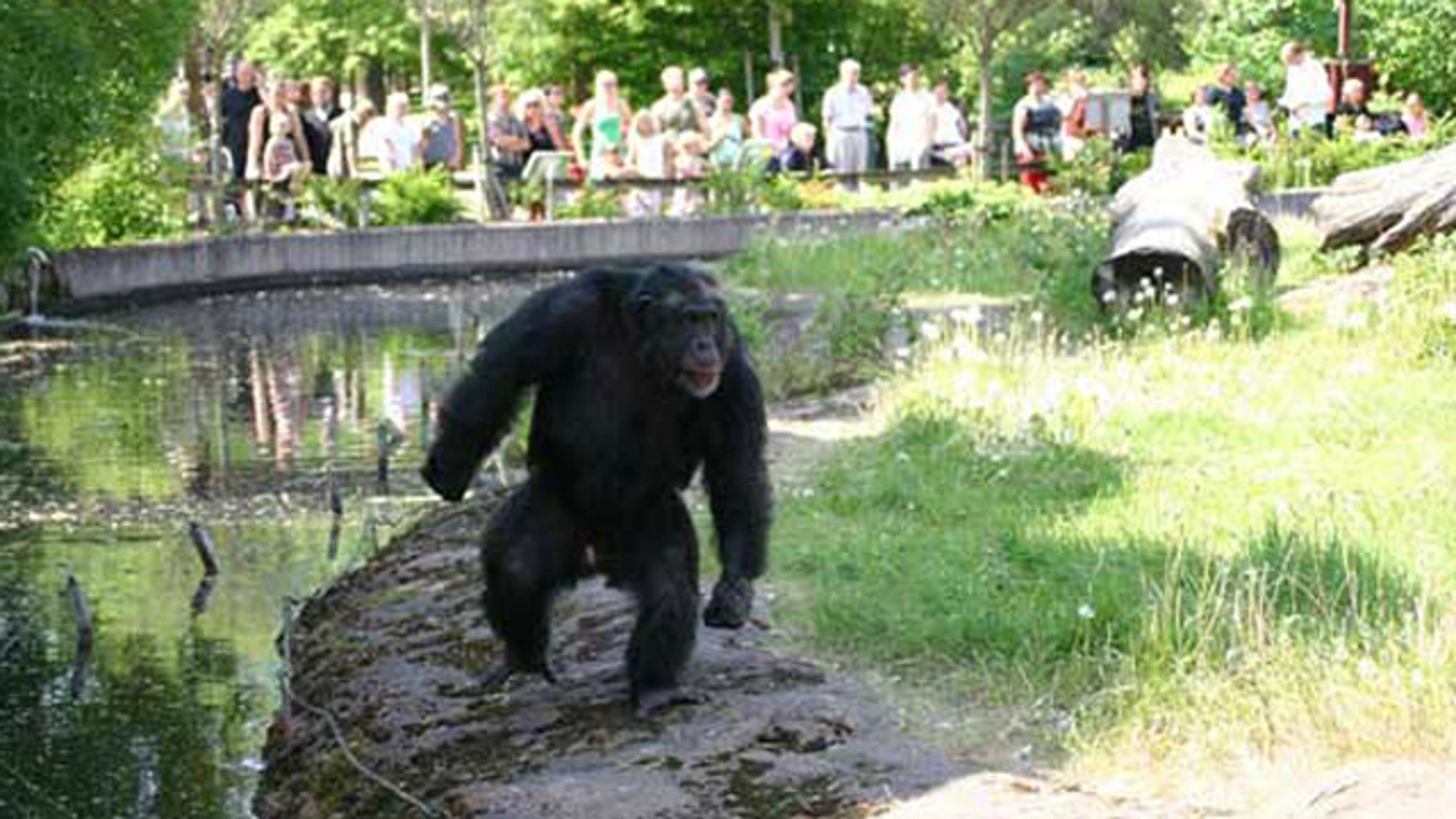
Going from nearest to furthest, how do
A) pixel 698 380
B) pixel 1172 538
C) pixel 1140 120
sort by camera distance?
pixel 698 380, pixel 1172 538, pixel 1140 120

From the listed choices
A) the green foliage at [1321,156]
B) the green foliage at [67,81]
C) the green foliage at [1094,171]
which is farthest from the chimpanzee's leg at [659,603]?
the green foliage at [1321,156]

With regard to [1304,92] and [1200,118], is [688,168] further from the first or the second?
[1304,92]

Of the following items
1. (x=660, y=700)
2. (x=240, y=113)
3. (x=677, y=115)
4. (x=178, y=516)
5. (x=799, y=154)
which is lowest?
Result: (x=178, y=516)

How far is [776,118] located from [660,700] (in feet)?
86.6

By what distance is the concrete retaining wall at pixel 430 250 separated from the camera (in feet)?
90.8

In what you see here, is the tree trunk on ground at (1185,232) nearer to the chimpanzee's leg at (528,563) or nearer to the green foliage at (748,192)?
the chimpanzee's leg at (528,563)

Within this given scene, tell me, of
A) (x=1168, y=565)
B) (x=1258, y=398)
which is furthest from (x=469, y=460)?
(x=1258, y=398)

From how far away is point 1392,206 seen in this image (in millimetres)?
18203

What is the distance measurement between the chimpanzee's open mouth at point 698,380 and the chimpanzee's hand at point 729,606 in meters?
0.65

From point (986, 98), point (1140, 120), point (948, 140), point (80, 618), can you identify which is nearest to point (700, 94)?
point (948, 140)

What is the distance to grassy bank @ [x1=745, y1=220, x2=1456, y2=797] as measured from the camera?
7.99 meters

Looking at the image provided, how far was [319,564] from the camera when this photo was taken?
13.2 meters

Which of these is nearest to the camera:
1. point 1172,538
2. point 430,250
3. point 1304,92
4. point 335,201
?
point 1172,538

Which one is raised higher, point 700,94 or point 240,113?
Answer: point 700,94
